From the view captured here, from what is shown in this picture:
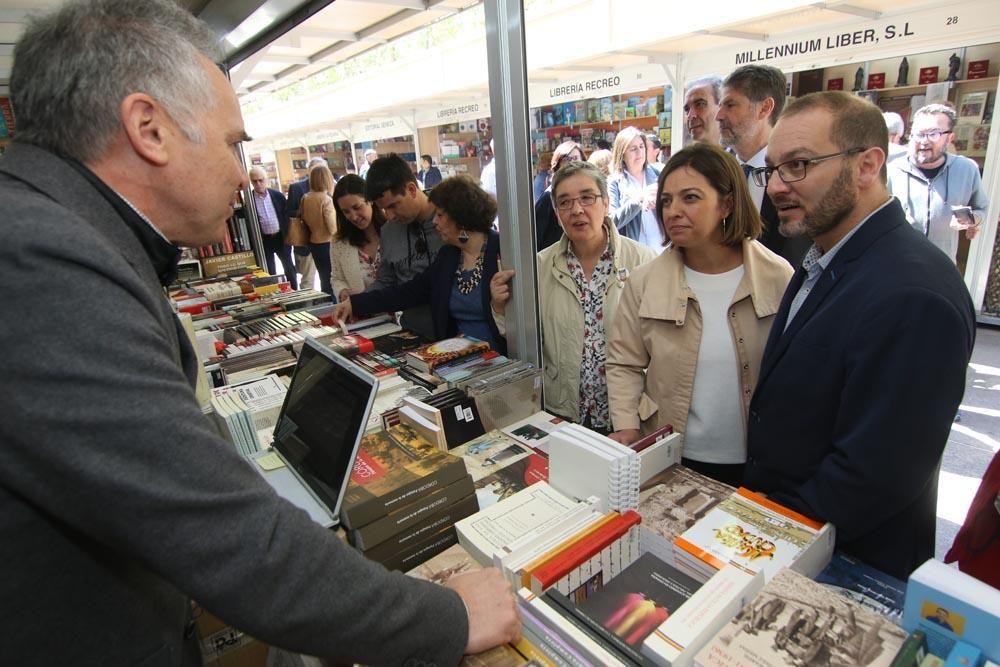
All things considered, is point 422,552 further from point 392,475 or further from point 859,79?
point 859,79

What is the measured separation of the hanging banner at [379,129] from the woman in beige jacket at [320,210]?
4.63 m

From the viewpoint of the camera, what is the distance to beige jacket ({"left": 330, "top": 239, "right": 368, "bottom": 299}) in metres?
3.94

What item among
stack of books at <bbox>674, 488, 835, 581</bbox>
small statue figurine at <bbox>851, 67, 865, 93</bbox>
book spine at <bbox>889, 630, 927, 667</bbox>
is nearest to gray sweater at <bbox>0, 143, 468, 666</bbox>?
stack of books at <bbox>674, 488, 835, 581</bbox>

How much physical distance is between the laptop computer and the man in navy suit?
19.4ft

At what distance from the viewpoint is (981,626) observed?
757 millimetres

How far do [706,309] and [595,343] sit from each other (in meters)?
0.54

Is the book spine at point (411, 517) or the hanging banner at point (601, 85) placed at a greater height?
the hanging banner at point (601, 85)

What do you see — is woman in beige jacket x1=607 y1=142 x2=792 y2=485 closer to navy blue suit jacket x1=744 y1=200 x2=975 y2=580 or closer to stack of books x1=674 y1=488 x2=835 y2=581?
navy blue suit jacket x1=744 y1=200 x2=975 y2=580

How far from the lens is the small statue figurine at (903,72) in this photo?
16.5 feet

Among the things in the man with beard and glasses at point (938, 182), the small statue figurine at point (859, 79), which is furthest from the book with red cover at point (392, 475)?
the small statue figurine at point (859, 79)

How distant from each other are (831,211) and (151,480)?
157cm

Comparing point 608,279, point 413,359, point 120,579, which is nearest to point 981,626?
point 120,579

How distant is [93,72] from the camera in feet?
2.39

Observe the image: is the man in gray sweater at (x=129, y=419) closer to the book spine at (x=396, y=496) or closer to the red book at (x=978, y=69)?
the book spine at (x=396, y=496)
